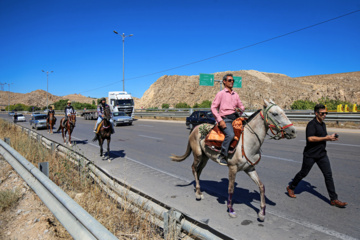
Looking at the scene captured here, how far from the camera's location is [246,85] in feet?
286

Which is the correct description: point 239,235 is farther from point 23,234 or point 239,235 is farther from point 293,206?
point 23,234

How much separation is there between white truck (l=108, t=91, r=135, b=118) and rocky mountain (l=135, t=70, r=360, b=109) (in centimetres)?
5052

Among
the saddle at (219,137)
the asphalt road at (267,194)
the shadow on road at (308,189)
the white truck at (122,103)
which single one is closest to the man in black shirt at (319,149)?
the shadow on road at (308,189)

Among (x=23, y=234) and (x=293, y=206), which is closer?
(x=23, y=234)

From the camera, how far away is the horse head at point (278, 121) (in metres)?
4.29

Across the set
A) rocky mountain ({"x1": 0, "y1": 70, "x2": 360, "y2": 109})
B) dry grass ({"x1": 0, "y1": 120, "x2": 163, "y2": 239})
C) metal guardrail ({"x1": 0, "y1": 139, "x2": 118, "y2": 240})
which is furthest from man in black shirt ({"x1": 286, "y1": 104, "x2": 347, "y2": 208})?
rocky mountain ({"x1": 0, "y1": 70, "x2": 360, "y2": 109})

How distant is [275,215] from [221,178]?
2562 millimetres

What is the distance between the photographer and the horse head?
4.29 meters

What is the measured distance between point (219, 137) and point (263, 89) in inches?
3388

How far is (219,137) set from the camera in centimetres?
478

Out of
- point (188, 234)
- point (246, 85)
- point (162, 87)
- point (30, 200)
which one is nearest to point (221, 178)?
point (188, 234)

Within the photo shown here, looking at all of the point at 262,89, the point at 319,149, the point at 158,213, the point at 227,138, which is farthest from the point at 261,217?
the point at 262,89

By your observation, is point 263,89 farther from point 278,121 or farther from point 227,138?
point 227,138

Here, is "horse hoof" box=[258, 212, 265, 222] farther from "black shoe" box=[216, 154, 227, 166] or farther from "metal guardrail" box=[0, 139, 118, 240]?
"metal guardrail" box=[0, 139, 118, 240]
